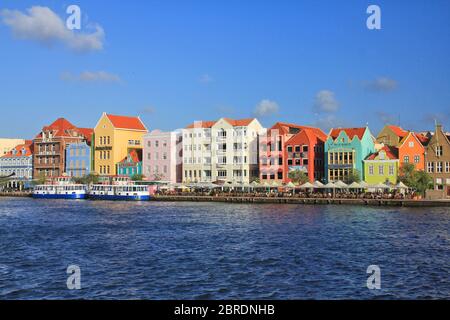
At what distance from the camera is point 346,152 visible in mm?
96125

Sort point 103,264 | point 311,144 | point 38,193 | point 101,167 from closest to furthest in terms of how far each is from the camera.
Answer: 1. point 103,264
2. point 311,144
3. point 38,193
4. point 101,167

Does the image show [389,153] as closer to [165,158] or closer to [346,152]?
[346,152]

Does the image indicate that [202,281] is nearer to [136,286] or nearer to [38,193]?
[136,286]

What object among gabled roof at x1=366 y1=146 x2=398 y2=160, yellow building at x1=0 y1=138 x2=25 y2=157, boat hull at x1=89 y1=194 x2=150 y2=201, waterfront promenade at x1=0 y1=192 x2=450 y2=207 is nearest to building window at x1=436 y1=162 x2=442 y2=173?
gabled roof at x1=366 y1=146 x2=398 y2=160

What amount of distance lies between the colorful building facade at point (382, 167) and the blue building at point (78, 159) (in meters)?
67.4

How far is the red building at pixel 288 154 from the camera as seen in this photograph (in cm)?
10119

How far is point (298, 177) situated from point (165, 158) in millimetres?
34901

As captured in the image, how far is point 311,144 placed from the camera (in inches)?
3967

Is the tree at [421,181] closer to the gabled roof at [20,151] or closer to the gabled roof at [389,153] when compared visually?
the gabled roof at [389,153]

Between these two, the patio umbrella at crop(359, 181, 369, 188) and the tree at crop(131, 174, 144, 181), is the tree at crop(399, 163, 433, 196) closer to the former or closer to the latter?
the patio umbrella at crop(359, 181, 369, 188)

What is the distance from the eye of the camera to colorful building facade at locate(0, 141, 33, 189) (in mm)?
143500

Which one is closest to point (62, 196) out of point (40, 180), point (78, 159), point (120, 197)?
point (120, 197)
